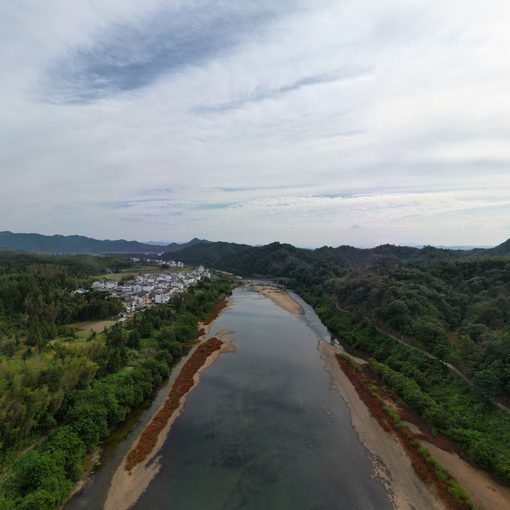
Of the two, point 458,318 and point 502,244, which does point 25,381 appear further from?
point 502,244

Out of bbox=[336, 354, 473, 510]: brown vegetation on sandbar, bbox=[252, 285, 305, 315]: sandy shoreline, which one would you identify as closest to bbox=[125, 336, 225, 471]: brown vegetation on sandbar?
bbox=[336, 354, 473, 510]: brown vegetation on sandbar

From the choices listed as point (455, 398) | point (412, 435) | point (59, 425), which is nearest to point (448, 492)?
point (412, 435)

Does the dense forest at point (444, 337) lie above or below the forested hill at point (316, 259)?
below

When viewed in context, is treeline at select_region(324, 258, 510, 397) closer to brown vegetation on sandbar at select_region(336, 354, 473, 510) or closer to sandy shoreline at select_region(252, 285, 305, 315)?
brown vegetation on sandbar at select_region(336, 354, 473, 510)

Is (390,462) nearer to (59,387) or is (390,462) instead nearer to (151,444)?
(151,444)

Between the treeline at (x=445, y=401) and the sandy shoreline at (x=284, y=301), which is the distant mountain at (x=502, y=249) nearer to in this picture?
the sandy shoreline at (x=284, y=301)

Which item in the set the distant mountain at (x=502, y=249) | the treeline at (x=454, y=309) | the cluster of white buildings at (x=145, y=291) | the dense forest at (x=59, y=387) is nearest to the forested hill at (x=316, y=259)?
the distant mountain at (x=502, y=249)
